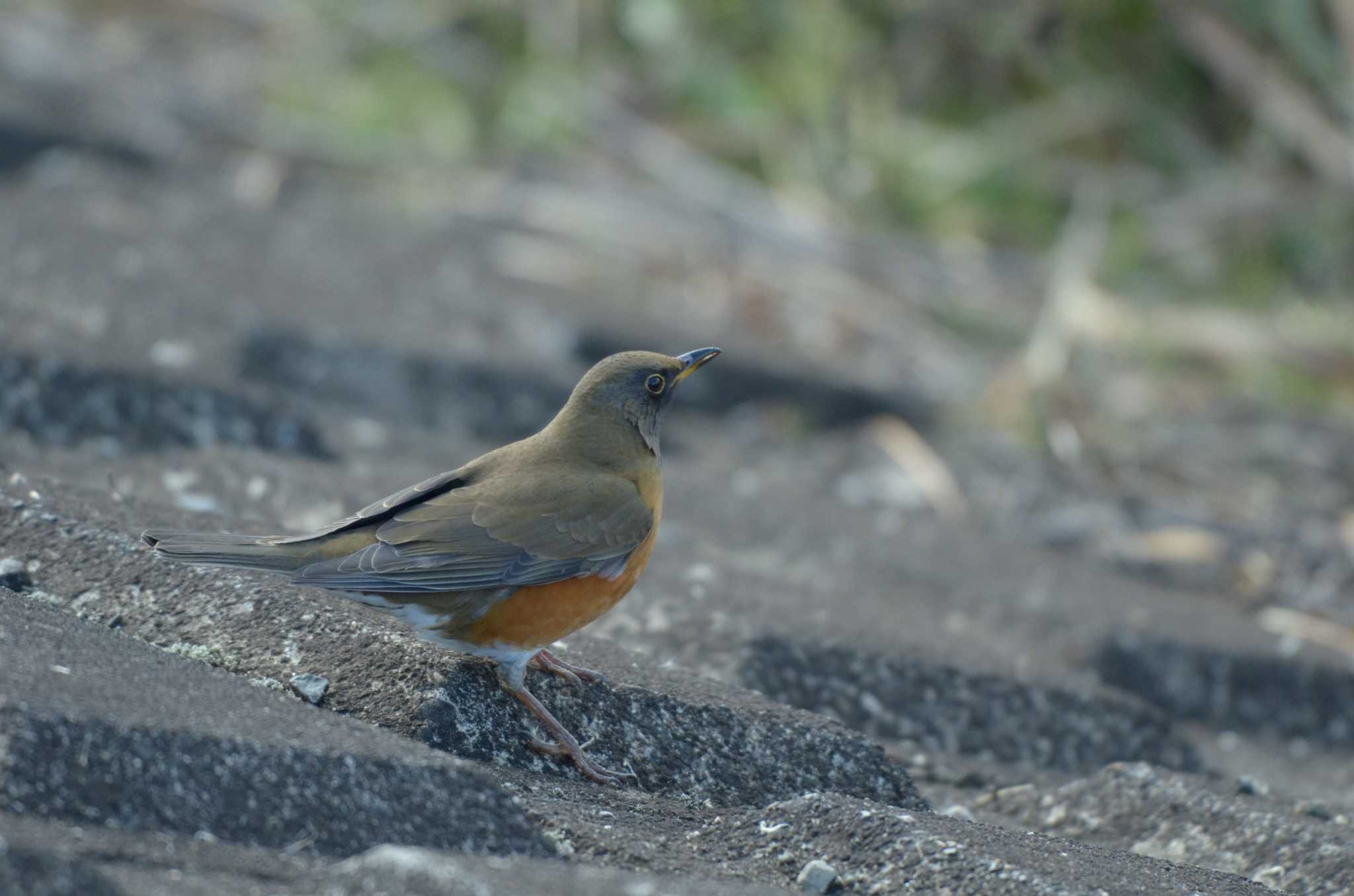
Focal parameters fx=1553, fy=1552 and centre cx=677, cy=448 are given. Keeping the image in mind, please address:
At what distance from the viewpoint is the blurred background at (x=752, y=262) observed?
4922 mm

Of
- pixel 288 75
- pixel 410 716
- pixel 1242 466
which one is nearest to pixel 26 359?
pixel 410 716

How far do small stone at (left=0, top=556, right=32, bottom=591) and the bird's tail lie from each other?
0.76 feet

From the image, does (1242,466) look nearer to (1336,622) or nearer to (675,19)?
(1336,622)

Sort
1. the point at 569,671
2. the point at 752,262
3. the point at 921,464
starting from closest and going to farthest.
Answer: the point at 569,671 → the point at 921,464 → the point at 752,262

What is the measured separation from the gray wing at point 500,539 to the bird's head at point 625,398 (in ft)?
0.57

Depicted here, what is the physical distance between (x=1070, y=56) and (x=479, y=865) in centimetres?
783

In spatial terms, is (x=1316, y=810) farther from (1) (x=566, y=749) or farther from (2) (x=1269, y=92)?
(2) (x=1269, y=92)

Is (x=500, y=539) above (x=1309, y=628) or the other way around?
above

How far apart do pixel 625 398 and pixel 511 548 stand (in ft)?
2.00

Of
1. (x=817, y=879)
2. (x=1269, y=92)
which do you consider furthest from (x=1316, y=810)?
(x=1269, y=92)

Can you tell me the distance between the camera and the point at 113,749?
2.07 metres

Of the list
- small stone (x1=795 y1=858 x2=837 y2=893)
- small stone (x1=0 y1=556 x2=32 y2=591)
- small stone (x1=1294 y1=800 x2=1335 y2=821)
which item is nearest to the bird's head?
small stone (x1=0 y1=556 x2=32 y2=591)

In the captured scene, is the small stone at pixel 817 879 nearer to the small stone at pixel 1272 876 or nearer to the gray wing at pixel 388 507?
the small stone at pixel 1272 876

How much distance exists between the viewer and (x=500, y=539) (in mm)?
3195
